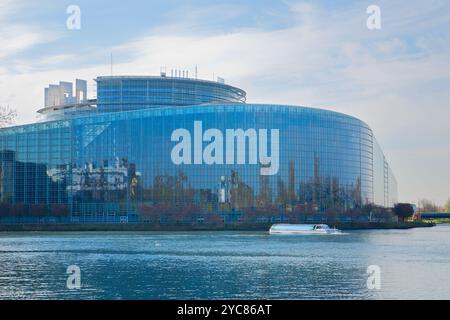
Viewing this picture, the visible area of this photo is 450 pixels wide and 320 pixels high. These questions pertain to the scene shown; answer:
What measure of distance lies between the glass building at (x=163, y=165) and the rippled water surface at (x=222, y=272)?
7824 cm

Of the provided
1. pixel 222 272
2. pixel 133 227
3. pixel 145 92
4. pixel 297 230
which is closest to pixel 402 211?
pixel 297 230

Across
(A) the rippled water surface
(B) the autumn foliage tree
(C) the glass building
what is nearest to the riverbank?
(C) the glass building

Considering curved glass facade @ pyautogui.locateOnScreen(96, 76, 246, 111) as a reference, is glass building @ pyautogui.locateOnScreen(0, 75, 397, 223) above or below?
below

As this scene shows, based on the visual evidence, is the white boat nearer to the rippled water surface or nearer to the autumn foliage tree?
the rippled water surface

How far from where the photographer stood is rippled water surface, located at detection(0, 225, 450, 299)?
136ft

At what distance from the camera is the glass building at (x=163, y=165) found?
154 meters

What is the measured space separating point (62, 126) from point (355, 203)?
69696 mm

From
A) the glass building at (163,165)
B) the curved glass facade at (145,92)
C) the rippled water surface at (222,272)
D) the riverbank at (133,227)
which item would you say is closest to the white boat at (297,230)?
the riverbank at (133,227)

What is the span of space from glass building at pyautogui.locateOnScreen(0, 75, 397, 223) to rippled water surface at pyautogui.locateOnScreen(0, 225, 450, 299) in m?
78.2

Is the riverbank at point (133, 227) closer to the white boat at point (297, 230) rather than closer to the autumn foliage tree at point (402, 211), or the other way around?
the white boat at point (297, 230)

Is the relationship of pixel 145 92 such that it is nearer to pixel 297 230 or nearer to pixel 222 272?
pixel 297 230

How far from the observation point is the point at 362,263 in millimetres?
58875
